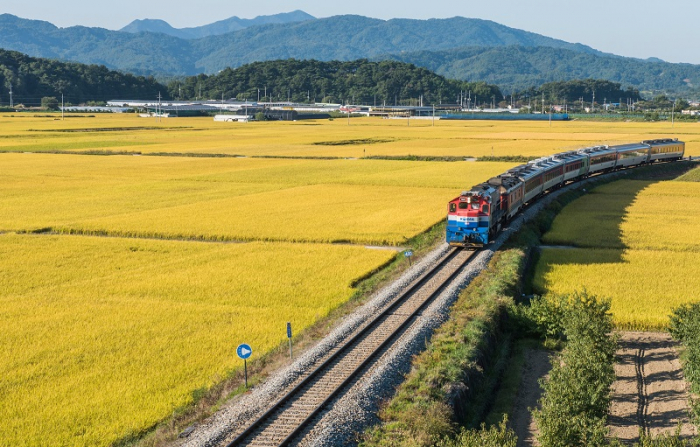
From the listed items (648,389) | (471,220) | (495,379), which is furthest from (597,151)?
(495,379)

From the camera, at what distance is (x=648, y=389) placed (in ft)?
74.5

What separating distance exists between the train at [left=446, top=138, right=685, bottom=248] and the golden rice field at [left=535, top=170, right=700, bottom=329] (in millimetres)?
2876

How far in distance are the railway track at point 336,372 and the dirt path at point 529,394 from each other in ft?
13.9

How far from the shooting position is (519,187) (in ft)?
152

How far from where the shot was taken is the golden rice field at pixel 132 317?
1924 cm

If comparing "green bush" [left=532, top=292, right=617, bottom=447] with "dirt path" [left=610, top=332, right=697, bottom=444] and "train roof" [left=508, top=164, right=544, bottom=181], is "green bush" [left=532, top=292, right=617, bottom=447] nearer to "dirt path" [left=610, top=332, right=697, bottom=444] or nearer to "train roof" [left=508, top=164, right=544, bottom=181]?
"dirt path" [left=610, top=332, right=697, bottom=444]

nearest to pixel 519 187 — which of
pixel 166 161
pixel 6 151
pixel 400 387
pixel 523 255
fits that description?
pixel 523 255

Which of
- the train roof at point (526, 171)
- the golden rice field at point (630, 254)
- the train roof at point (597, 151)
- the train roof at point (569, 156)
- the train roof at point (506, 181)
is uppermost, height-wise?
the train roof at point (597, 151)

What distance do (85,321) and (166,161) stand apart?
66.6m

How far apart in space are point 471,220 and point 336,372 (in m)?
17.8

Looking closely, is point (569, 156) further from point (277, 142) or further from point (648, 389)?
point (277, 142)

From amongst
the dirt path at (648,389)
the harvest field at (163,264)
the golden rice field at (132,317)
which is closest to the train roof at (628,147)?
the harvest field at (163,264)

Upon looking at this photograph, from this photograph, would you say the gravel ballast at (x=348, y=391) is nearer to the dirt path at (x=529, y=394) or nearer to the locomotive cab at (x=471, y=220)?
the dirt path at (x=529, y=394)

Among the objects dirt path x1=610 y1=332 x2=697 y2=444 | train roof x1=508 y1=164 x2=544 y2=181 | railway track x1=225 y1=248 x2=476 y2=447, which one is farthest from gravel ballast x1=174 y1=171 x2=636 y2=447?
train roof x1=508 y1=164 x2=544 y2=181
